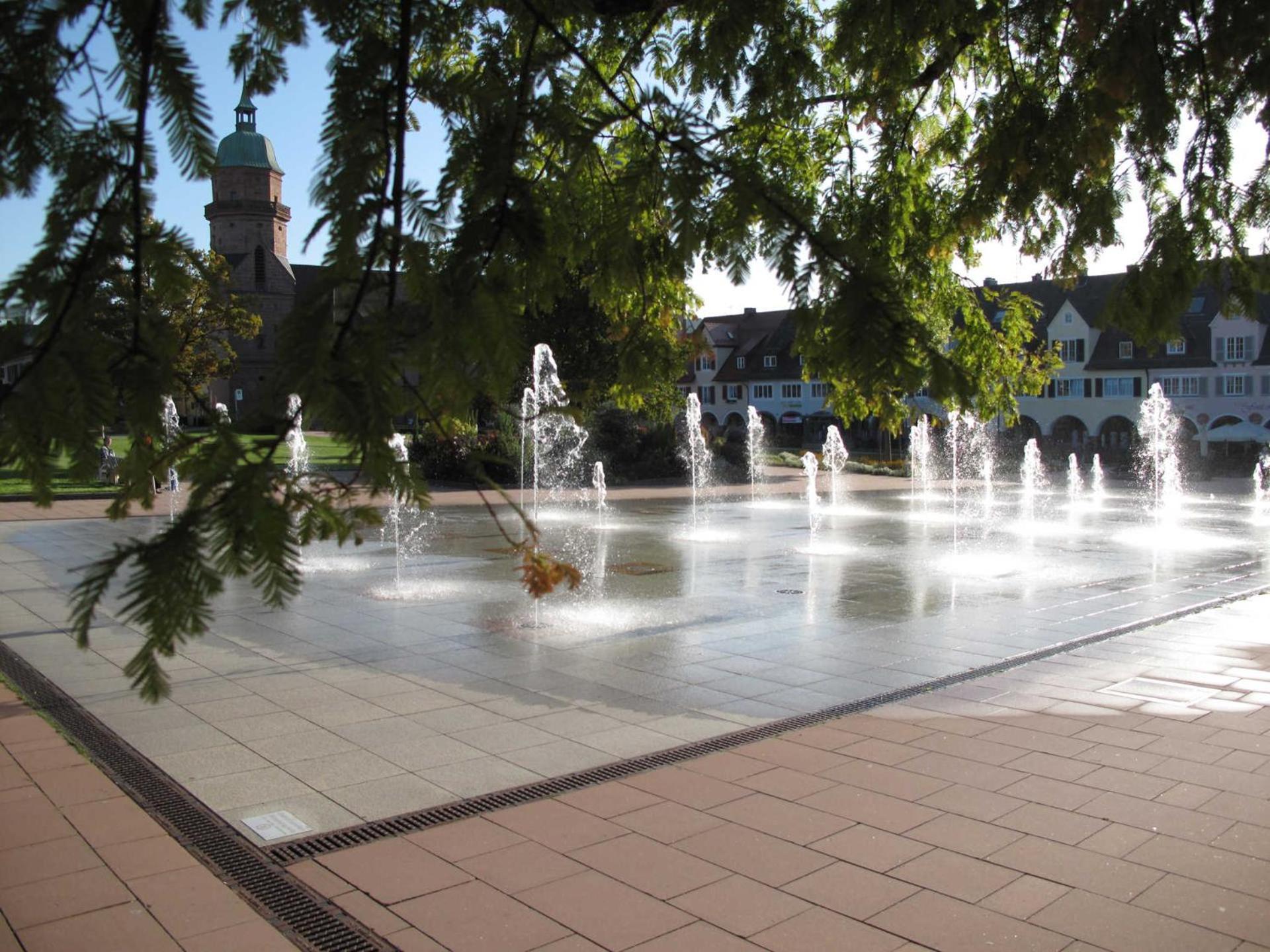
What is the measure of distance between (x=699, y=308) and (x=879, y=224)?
1.40m

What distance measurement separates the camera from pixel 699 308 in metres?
7.27

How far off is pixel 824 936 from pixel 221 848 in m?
2.83

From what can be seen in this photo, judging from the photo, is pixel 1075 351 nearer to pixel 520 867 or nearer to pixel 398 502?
pixel 520 867

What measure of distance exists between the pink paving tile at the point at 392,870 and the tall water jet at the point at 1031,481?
2037 cm

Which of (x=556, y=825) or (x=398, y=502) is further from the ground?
(x=398, y=502)

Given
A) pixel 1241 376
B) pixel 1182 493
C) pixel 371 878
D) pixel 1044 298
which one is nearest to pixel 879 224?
pixel 371 878

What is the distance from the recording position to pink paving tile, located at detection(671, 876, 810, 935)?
432 centimetres

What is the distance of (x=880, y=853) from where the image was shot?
197 inches

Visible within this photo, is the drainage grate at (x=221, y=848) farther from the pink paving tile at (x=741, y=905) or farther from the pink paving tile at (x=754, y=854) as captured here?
the pink paving tile at (x=754, y=854)

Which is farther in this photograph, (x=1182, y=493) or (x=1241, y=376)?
(x=1241, y=376)

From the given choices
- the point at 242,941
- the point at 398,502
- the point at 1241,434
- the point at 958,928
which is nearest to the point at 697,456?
the point at 1241,434

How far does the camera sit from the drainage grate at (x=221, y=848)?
425 centimetres

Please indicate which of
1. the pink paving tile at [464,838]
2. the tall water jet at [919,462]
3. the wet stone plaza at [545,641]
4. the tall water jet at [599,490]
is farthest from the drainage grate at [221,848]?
the tall water jet at [919,462]

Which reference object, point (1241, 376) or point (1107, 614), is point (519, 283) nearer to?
point (1107, 614)
